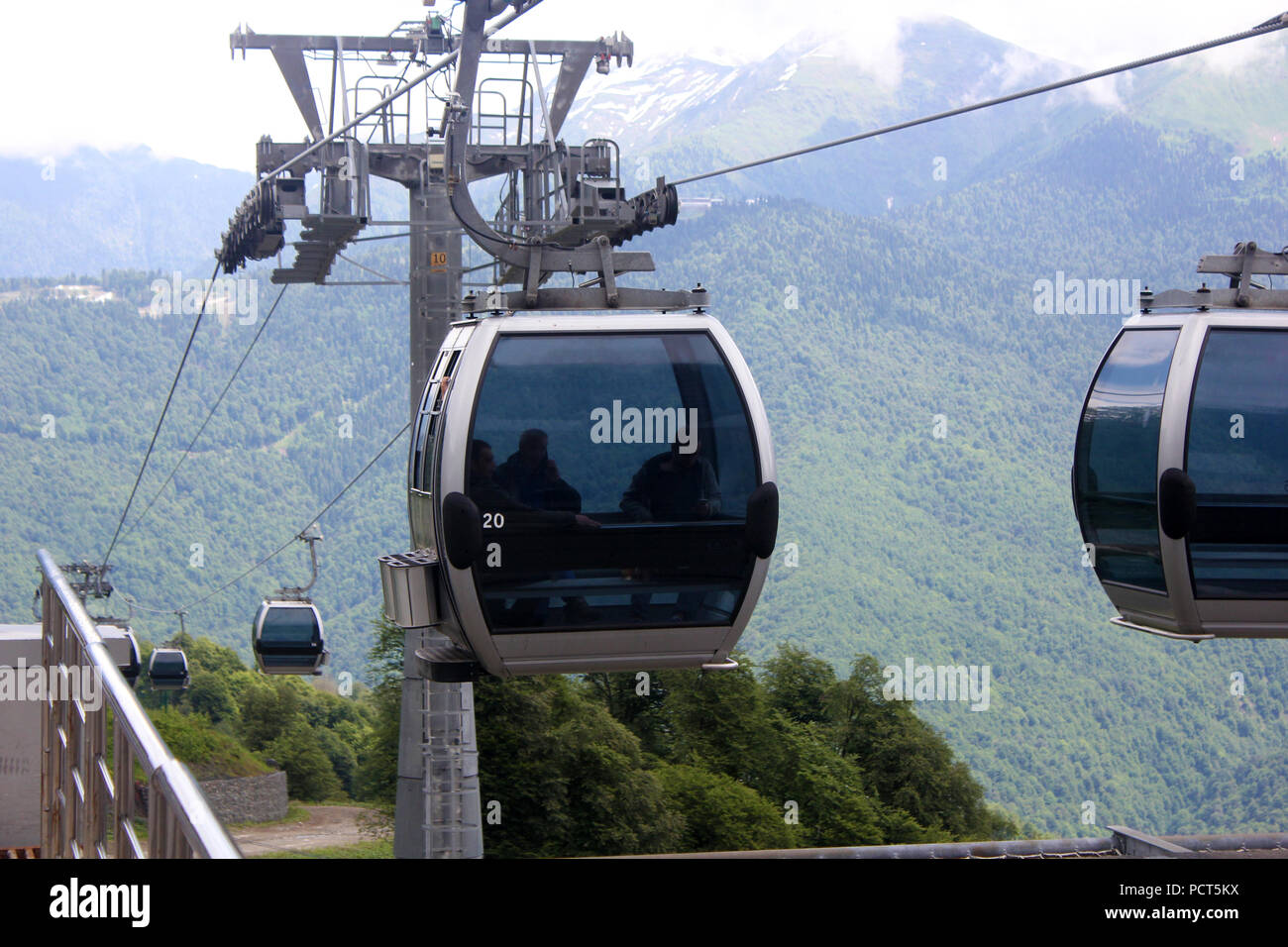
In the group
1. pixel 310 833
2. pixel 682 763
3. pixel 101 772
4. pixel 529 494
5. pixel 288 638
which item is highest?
pixel 529 494

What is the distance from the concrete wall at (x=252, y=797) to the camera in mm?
41250

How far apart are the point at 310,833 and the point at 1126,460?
34.3 meters

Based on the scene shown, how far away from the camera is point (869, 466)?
152375mm

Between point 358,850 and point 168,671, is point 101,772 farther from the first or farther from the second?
point 358,850

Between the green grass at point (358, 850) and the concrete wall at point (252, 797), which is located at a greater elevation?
the green grass at point (358, 850)

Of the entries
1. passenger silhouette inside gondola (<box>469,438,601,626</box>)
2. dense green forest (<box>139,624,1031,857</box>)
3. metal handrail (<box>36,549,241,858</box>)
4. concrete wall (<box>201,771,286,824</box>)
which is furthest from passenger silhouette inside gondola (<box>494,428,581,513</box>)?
concrete wall (<box>201,771,286,824</box>)

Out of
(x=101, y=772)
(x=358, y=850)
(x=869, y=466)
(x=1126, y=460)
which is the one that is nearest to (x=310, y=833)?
(x=358, y=850)

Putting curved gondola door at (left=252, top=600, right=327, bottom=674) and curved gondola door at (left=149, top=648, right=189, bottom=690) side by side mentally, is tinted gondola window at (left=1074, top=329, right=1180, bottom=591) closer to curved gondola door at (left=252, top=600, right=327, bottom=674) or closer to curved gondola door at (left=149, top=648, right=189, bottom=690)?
curved gondola door at (left=252, top=600, right=327, bottom=674)

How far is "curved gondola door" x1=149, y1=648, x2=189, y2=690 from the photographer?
26062 mm

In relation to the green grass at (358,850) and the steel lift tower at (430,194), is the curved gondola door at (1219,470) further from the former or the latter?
the green grass at (358,850)

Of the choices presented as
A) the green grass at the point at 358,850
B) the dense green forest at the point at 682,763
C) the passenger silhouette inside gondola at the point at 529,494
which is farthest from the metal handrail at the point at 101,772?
the green grass at the point at 358,850

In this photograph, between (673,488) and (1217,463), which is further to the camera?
(1217,463)

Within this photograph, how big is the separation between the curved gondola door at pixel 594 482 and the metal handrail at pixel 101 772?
1.84 meters
